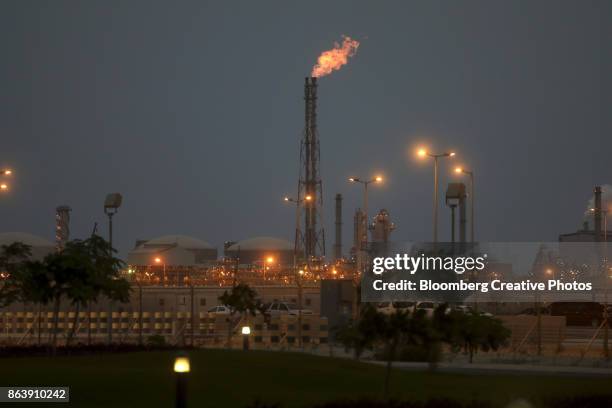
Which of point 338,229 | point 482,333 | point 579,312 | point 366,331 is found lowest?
point 579,312

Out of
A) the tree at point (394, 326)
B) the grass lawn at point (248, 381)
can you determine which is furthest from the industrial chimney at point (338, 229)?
the tree at point (394, 326)

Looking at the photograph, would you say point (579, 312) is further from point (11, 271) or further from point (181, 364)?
point (181, 364)

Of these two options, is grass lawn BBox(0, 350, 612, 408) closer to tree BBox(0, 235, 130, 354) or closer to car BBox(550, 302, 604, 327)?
tree BBox(0, 235, 130, 354)

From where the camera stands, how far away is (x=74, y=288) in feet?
106

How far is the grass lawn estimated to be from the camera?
71.4 ft

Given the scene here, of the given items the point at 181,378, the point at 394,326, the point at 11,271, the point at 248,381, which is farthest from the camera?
the point at 11,271

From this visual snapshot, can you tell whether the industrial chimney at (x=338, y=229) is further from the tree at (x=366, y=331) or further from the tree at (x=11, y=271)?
the tree at (x=366, y=331)

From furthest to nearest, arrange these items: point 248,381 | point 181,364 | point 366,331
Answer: point 248,381
point 366,331
point 181,364

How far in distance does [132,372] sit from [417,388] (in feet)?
22.5

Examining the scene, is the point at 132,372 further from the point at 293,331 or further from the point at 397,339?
the point at 293,331

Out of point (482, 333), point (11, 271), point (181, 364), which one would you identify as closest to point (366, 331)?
point (181, 364)

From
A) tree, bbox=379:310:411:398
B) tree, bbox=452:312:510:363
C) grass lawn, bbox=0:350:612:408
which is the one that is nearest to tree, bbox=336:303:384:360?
tree, bbox=379:310:411:398

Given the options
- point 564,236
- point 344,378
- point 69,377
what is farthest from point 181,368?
point 564,236

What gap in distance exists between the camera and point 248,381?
24.0m
